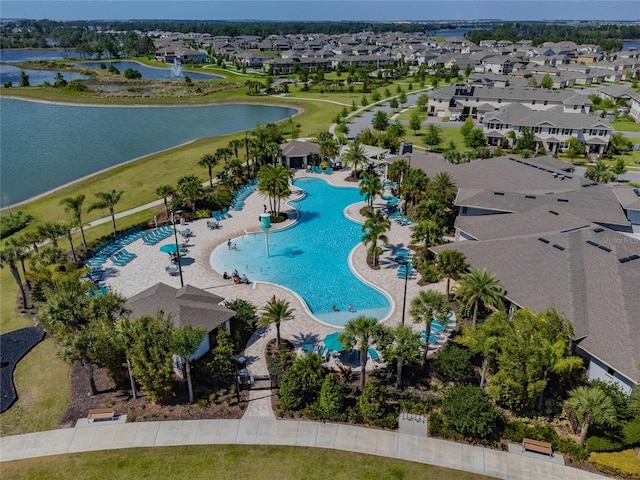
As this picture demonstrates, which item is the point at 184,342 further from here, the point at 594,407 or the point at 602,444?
the point at 602,444

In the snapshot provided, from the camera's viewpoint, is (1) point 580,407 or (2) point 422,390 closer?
(1) point 580,407

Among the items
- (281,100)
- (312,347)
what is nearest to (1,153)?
(281,100)

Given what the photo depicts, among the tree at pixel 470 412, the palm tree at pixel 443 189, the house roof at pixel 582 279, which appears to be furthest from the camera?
the palm tree at pixel 443 189

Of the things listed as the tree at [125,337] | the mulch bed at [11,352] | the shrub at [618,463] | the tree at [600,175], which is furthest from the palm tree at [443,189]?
the mulch bed at [11,352]

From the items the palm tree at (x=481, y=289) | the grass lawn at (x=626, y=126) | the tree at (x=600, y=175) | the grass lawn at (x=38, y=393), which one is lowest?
the grass lawn at (x=38, y=393)

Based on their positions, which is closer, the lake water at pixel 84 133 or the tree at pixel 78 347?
the tree at pixel 78 347

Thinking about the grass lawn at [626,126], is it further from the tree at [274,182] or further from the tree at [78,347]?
the tree at [78,347]

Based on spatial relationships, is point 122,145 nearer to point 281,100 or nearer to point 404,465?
point 281,100
